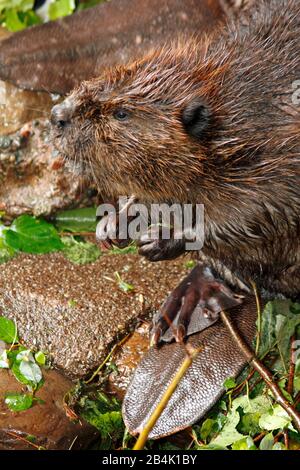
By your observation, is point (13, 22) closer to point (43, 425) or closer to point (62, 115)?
point (62, 115)

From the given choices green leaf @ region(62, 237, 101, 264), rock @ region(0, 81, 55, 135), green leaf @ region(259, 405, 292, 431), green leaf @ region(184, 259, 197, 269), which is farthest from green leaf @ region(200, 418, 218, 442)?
rock @ region(0, 81, 55, 135)

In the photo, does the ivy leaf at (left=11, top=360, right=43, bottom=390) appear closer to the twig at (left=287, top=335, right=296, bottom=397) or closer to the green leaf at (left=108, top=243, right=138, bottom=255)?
the green leaf at (left=108, top=243, right=138, bottom=255)

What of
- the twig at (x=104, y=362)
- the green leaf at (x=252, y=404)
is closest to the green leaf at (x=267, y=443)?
the green leaf at (x=252, y=404)

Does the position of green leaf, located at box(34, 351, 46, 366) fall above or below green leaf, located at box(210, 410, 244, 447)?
above

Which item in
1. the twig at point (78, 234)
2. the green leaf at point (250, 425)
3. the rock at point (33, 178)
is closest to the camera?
the green leaf at point (250, 425)

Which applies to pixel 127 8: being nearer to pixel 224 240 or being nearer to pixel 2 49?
pixel 2 49

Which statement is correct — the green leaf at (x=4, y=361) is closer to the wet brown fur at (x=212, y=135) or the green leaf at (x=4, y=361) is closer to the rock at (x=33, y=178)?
the wet brown fur at (x=212, y=135)

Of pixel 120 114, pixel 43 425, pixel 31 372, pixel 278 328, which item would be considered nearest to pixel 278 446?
pixel 278 328
